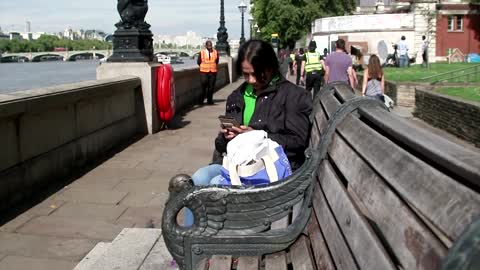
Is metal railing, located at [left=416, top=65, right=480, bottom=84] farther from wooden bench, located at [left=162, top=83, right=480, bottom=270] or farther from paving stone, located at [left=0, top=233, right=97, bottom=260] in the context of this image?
wooden bench, located at [left=162, top=83, right=480, bottom=270]

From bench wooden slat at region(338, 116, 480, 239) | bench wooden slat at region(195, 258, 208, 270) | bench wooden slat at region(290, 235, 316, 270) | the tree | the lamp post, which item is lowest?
bench wooden slat at region(195, 258, 208, 270)

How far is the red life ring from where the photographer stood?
11000mm

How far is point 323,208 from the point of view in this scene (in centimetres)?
266

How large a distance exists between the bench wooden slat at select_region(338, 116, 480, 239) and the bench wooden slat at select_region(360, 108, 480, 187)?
0.03 meters

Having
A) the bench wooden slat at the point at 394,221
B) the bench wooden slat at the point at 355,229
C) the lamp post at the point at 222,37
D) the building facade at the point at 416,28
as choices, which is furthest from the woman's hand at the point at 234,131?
the building facade at the point at 416,28

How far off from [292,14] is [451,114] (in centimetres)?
5010

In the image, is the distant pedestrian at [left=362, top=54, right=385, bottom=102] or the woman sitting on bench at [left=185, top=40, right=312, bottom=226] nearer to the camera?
the woman sitting on bench at [left=185, top=40, right=312, bottom=226]

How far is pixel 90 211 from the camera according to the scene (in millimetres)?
5754

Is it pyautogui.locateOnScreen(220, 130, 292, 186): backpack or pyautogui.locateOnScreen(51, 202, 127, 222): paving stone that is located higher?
pyautogui.locateOnScreen(220, 130, 292, 186): backpack

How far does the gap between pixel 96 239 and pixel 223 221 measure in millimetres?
2110

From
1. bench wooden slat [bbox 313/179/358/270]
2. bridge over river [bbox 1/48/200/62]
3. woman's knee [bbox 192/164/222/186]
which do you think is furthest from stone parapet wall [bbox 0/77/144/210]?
bridge over river [bbox 1/48/200/62]

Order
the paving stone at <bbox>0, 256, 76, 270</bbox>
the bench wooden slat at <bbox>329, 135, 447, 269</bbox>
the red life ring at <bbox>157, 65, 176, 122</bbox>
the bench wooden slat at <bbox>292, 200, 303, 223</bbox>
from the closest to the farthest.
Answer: the bench wooden slat at <bbox>329, 135, 447, 269</bbox> → the bench wooden slat at <bbox>292, 200, 303, 223</bbox> → the paving stone at <bbox>0, 256, 76, 270</bbox> → the red life ring at <bbox>157, 65, 176, 122</bbox>

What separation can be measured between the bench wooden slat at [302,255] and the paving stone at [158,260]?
3.69 feet

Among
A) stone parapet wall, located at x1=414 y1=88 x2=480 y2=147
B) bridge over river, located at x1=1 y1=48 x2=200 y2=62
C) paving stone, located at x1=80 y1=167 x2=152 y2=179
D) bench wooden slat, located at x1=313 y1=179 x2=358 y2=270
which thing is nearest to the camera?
bench wooden slat, located at x1=313 y1=179 x2=358 y2=270
